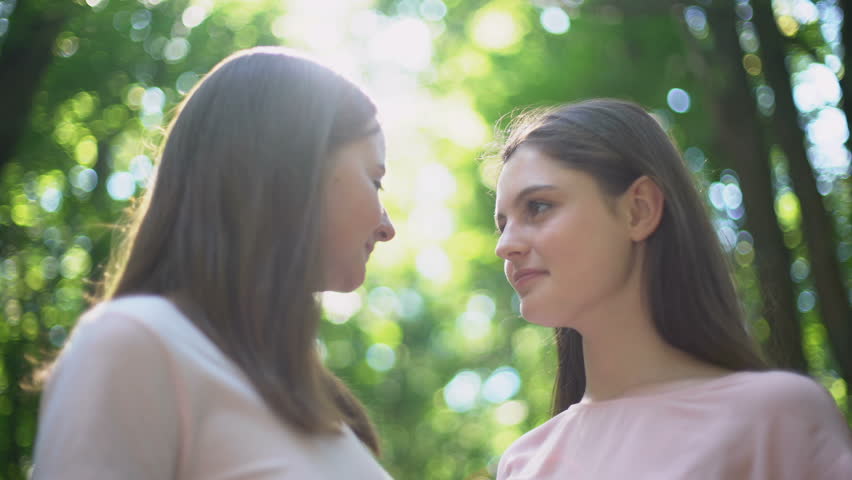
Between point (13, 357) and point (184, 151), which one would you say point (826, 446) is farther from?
point (13, 357)

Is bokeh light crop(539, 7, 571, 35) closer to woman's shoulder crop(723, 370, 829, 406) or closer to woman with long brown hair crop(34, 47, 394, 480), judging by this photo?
woman's shoulder crop(723, 370, 829, 406)

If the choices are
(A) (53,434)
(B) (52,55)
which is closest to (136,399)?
(A) (53,434)

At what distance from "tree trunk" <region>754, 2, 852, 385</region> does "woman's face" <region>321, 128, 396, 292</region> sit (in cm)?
493

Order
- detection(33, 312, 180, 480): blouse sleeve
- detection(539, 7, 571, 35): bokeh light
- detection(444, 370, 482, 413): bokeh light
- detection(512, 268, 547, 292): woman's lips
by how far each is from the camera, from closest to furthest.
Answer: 1. detection(33, 312, 180, 480): blouse sleeve
2. detection(512, 268, 547, 292): woman's lips
3. detection(539, 7, 571, 35): bokeh light
4. detection(444, 370, 482, 413): bokeh light

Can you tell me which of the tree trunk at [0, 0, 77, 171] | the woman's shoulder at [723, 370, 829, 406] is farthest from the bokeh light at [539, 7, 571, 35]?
the woman's shoulder at [723, 370, 829, 406]

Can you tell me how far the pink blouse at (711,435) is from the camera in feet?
9.41

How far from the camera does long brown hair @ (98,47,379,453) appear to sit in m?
2.19

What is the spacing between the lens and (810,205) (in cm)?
690

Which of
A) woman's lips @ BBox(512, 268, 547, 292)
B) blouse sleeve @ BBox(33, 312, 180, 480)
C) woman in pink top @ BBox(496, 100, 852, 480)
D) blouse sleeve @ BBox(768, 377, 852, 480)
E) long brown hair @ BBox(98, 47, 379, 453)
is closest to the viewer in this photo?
blouse sleeve @ BBox(33, 312, 180, 480)

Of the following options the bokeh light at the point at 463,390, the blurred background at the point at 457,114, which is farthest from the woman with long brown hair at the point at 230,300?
the bokeh light at the point at 463,390

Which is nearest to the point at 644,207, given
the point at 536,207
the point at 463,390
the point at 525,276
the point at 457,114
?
the point at 536,207

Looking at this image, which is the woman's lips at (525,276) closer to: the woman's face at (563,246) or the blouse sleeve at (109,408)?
the woman's face at (563,246)

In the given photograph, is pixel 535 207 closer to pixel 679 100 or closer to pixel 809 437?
pixel 809 437

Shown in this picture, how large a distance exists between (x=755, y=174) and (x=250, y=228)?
588cm
